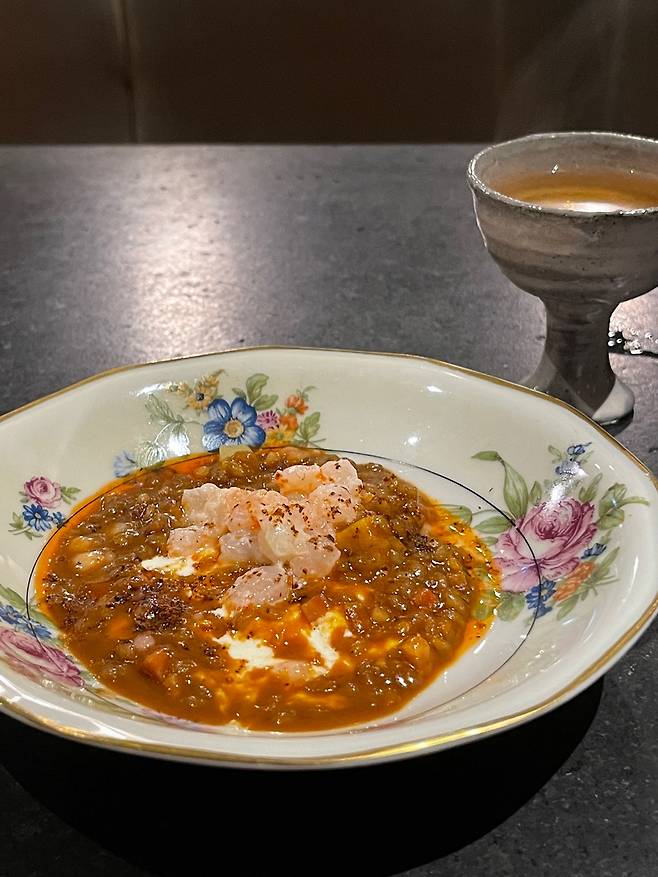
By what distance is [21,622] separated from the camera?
1052 millimetres

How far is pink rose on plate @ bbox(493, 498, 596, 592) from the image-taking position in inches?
43.9

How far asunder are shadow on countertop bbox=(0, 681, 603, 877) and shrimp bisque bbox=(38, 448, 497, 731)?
58mm

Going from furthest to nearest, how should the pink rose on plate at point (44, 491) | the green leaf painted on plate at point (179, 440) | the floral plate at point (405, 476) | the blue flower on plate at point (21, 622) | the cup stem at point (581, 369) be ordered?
the cup stem at point (581, 369)
the green leaf painted on plate at point (179, 440)
the pink rose on plate at point (44, 491)
the blue flower on plate at point (21, 622)
the floral plate at point (405, 476)

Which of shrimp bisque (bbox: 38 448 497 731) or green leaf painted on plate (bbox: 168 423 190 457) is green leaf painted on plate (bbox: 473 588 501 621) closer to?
shrimp bisque (bbox: 38 448 497 731)

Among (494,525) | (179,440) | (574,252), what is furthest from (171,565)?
(574,252)

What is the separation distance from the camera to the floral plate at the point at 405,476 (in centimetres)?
82

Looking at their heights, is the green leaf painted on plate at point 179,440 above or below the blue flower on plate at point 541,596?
below

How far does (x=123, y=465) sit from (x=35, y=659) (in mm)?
423

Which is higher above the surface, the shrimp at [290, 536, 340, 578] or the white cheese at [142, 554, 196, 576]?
the shrimp at [290, 536, 340, 578]

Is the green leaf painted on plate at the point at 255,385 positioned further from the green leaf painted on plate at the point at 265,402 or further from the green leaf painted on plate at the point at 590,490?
the green leaf painted on plate at the point at 590,490

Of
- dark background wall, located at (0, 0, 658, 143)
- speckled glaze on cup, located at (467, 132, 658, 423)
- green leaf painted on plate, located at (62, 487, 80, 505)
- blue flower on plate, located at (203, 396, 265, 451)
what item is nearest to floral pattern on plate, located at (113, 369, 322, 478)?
blue flower on plate, located at (203, 396, 265, 451)

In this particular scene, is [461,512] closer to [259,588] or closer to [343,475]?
[343,475]

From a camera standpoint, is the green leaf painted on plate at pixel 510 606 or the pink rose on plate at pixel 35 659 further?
the green leaf painted on plate at pixel 510 606

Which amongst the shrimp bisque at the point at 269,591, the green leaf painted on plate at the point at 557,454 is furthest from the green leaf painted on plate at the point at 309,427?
the green leaf painted on plate at the point at 557,454
